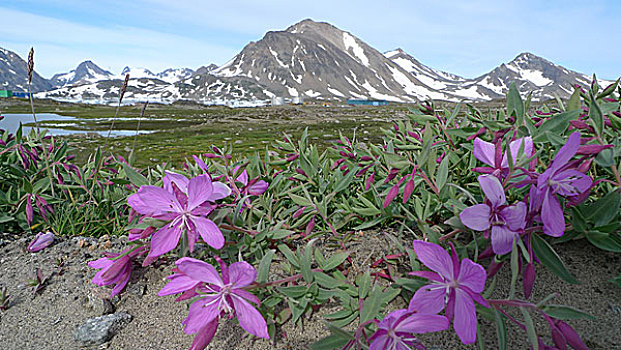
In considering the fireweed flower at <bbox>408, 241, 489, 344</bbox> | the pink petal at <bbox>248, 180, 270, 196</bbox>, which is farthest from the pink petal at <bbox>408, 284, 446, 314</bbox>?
the pink petal at <bbox>248, 180, 270, 196</bbox>

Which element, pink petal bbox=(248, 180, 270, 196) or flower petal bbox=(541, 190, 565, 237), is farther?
pink petal bbox=(248, 180, 270, 196)

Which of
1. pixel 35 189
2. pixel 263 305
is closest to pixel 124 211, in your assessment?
pixel 35 189

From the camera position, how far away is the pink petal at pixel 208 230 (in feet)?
3.12

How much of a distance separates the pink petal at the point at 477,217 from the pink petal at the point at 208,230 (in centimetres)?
57

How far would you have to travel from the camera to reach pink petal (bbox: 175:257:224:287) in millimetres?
831

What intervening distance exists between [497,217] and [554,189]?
0.14 metres

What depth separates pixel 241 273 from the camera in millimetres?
885

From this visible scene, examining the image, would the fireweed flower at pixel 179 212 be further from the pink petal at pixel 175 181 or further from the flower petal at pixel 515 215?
the flower petal at pixel 515 215

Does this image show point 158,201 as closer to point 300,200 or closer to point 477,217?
point 300,200

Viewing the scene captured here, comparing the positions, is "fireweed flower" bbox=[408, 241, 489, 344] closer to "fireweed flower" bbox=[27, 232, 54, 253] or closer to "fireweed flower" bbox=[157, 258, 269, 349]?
"fireweed flower" bbox=[157, 258, 269, 349]

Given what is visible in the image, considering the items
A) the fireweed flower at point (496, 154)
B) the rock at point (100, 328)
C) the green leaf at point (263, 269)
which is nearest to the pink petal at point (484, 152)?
the fireweed flower at point (496, 154)

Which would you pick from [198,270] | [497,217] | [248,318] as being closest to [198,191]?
[198,270]

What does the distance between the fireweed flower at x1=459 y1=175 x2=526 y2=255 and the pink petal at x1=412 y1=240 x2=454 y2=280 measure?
0.29 ft

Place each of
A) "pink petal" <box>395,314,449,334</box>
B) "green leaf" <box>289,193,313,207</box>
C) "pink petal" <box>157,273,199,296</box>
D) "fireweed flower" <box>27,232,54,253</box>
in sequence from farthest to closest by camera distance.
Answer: "fireweed flower" <box>27,232,54,253</box> → "green leaf" <box>289,193,313,207</box> → "pink petal" <box>157,273,199,296</box> → "pink petal" <box>395,314,449,334</box>
